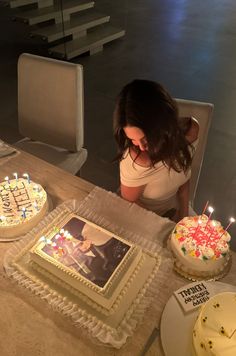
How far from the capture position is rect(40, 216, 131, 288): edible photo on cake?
1.13m

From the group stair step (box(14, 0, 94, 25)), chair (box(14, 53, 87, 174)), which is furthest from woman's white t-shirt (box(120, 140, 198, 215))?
stair step (box(14, 0, 94, 25))

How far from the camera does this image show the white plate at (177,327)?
0.99 metres

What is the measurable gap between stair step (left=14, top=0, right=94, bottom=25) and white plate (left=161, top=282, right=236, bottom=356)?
469 centimetres

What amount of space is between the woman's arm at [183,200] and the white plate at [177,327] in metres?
0.63

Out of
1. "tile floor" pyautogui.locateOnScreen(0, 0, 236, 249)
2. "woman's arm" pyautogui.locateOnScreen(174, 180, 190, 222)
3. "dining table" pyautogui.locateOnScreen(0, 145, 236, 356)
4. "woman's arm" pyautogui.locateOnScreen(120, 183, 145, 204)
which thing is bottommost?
"tile floor" pyautogui.locateOnScreen(0, 0, 236, 249)

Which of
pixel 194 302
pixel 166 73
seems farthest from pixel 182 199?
pixel 166 73

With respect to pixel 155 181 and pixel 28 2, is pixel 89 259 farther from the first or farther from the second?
pixel 28 2

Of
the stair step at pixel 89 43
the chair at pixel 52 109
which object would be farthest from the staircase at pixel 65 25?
the chair at pixel 52 109

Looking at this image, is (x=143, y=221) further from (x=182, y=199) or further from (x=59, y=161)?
(x=59, y=161)

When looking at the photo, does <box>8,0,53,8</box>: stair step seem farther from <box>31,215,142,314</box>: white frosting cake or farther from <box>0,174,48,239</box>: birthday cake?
<box>31,215,142,314</box>: white frosting cake

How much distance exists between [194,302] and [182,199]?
71 cm

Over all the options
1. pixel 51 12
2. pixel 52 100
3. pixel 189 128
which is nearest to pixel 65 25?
pixel 51 12

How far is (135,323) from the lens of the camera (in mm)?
1056

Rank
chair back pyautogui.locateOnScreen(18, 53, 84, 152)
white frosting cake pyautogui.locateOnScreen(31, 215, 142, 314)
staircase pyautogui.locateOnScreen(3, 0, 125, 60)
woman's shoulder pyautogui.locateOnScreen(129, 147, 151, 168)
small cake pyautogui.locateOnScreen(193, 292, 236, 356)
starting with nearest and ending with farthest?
small cake pyautogui.locateOnScreen(193, 292, 236, 356)
white frosting cake pyautogui.locateOnScreen(31, 215, 142, 314)
woman's shoulder pyautogui.locateOnScreen(129, 147, 151, 168)
chair back pyautogui.locateOnScreen(18, 53, 84, 152)
staircase pyautogui.locateOnScreen(3, 0, 125, 60)
